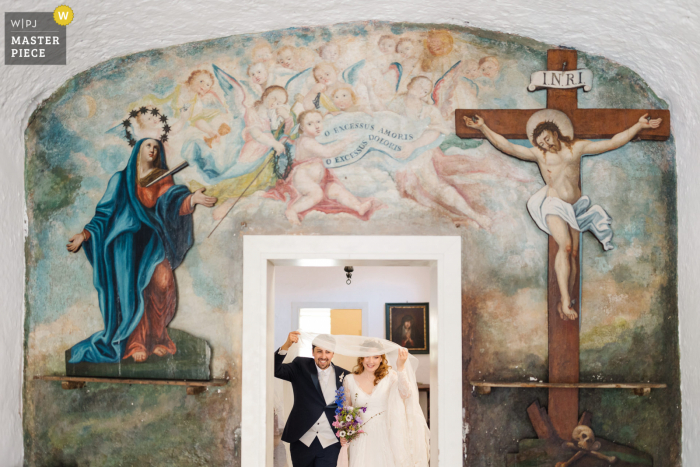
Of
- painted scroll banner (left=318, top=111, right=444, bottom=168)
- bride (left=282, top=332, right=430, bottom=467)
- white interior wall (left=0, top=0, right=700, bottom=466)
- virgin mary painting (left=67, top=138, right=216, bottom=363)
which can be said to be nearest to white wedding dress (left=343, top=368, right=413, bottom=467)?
bride (left=282, top=332, right=430, bottom=467)

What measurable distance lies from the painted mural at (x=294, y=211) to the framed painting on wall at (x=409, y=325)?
16.7ft

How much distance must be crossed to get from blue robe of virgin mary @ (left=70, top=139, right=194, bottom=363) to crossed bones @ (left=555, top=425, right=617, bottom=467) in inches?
120

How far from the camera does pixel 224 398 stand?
4.34 m

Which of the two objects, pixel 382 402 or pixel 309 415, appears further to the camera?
pixel 382 402

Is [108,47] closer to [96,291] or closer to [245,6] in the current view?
[245,6]

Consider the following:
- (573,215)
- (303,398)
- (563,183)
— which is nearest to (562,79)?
(563,183)

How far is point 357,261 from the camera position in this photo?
176 inches

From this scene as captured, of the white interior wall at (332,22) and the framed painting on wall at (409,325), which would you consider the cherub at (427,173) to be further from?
the framed painting on wall at (409,325)

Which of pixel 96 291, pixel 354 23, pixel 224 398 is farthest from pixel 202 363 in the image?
pixel 354 23

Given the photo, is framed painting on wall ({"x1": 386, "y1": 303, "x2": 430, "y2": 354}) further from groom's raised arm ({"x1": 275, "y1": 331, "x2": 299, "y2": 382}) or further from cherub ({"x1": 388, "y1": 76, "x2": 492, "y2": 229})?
cherub ({"x1": 388, "y1": 76, "x2": 492, "y2": 229})

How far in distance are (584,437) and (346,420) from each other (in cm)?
188

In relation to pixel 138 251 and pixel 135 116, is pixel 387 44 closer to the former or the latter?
pixel 135 116

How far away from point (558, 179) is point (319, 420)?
9.18 feet

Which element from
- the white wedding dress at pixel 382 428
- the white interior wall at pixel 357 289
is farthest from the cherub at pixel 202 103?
the white interior wall at pixel 357 289
